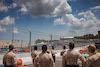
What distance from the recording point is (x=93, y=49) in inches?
115

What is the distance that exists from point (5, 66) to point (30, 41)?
535cm

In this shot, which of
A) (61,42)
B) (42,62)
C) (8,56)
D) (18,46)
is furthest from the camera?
(61,42)

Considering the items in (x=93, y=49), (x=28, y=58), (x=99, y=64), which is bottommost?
(x=28, y=58)

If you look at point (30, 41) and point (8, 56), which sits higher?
point (30, 41)

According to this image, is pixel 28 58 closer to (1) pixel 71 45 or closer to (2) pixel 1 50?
(2) pixel 1 50

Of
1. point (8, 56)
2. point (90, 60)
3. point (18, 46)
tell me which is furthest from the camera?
point (18, 46)

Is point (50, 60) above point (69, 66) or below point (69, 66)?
above

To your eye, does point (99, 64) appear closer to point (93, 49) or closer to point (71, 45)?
point (93, 49)

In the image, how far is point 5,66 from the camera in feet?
13.3

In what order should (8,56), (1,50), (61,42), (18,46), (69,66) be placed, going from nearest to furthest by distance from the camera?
(69,66) → (8,56) → (1,50) → (18,46) → (61,42)

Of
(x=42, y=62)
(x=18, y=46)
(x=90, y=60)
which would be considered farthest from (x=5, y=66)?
(x=18, y=46)

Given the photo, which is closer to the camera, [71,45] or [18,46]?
[71,45]

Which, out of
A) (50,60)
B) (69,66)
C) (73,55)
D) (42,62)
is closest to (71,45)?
(73,55)

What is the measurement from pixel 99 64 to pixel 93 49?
446mm
